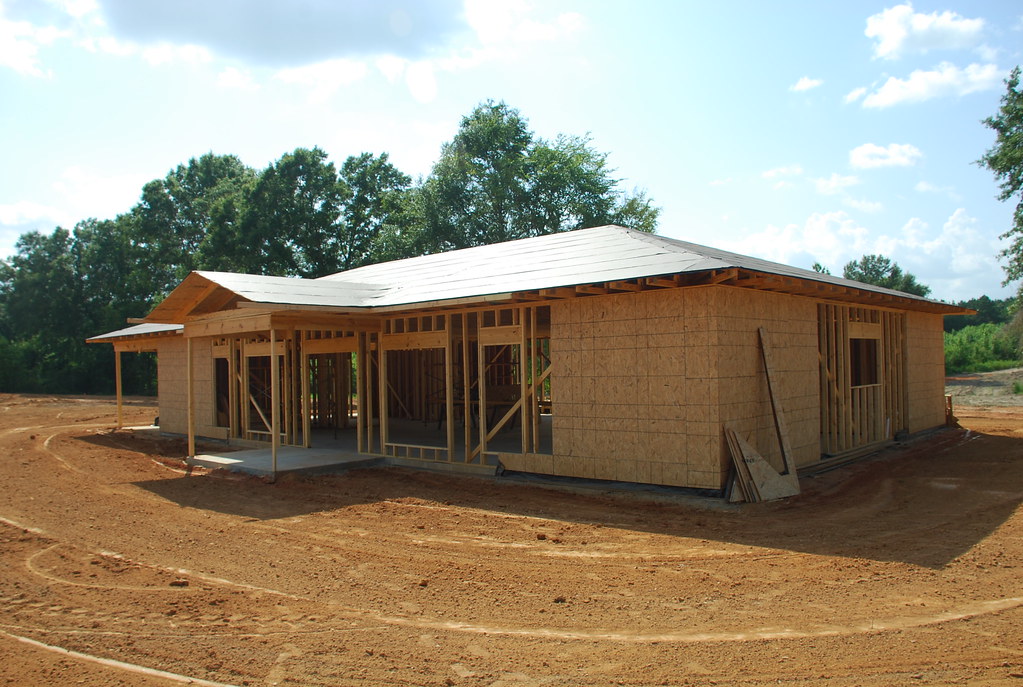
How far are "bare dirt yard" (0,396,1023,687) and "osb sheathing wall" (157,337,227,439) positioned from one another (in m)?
6.45

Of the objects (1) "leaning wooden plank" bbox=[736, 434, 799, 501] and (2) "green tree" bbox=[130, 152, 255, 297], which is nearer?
(1) "leaning wooden plank" bbox=[736, 434, 799, 501]

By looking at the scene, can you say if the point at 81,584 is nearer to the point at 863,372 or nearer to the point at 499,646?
the point at 499,646

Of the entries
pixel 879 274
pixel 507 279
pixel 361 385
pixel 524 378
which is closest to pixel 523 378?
pixel 524 378

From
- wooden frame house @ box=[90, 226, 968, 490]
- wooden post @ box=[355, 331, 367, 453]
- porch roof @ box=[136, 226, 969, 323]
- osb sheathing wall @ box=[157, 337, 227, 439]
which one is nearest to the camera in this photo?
wooden frame house @ box=[90, 226, 968, 490]

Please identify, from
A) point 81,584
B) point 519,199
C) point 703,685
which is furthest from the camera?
point 519,199

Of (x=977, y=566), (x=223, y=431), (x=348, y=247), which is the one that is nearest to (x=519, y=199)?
(x=348, y=247)

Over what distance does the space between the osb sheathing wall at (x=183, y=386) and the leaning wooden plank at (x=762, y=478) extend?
40.9ft

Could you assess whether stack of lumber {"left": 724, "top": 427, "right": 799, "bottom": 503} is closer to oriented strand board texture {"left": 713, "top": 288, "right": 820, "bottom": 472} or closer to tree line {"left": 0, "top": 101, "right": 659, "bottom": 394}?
oriented strand board texture {"left": 713, "top": 288, "right": 820, "bottom": 472}

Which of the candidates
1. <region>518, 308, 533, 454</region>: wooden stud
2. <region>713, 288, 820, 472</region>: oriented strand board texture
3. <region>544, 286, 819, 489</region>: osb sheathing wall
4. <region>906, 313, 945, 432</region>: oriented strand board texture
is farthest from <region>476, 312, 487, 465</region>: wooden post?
<region>906, 313, 945, 432</region>: oriented strand board texture

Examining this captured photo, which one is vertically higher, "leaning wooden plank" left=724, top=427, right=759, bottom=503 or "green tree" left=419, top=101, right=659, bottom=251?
"green tree" left=419, top=101, right=659, bottom=251

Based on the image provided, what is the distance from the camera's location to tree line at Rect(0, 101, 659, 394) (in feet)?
111

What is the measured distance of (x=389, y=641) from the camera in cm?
463

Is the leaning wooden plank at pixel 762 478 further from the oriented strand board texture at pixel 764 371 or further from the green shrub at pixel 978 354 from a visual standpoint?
the green shrub at pixel 978 354

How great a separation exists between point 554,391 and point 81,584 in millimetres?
6224
